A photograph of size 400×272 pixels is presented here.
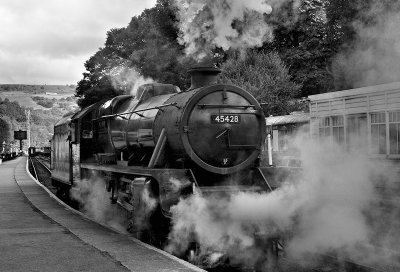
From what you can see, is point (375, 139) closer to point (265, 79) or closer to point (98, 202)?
point (98, 202)

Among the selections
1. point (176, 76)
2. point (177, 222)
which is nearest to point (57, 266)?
point (177, 222)

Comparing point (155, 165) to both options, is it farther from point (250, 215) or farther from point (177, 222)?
point (250, 215)

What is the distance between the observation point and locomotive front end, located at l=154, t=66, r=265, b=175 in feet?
23.7

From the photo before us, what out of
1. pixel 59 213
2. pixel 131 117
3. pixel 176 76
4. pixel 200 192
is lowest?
pixel 59 213

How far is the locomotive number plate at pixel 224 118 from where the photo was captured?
736 cm

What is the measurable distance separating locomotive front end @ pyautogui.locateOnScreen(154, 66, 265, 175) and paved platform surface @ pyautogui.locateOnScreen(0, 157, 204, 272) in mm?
1596

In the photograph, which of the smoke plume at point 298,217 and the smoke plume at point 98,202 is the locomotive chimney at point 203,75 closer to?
the smoke plume at point 298,217

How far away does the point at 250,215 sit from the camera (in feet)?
22.0

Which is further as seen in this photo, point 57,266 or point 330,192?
point 330,192

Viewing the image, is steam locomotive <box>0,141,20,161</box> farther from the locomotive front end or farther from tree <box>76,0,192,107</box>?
the locomotive front end

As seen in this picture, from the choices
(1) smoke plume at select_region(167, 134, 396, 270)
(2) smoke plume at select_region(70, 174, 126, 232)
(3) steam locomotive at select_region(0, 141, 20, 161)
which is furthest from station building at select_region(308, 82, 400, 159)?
(3) steam locomotive at select_region(0, 141, 20, 161)

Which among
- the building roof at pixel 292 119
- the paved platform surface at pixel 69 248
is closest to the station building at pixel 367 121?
the building roof at pixel 292 119

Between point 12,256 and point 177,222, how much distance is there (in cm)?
219

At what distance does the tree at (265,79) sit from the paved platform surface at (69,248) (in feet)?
52.7
